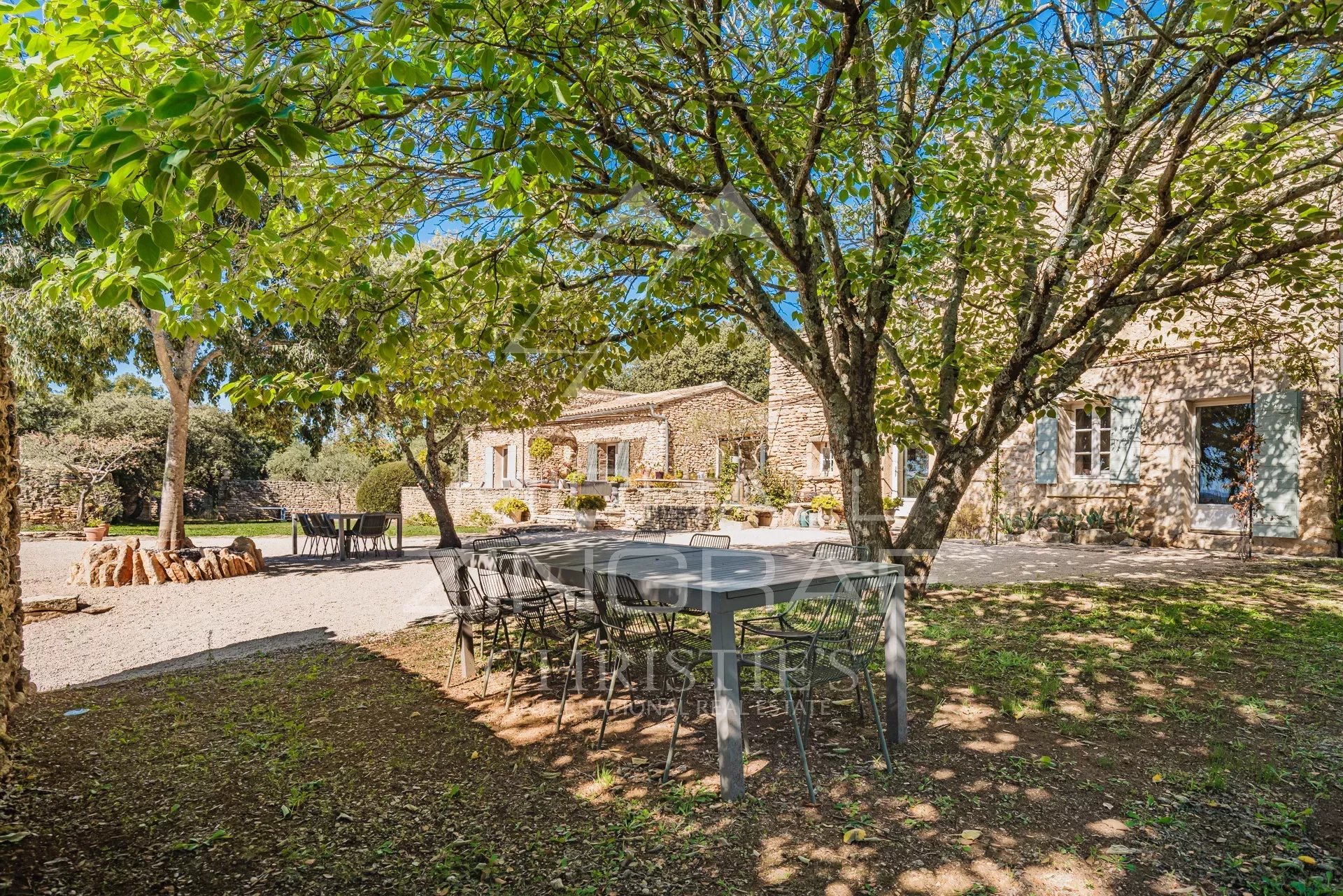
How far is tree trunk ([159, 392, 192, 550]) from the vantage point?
9203 mm

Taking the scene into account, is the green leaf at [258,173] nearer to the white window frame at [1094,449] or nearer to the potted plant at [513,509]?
the white window frame at [1094,449]

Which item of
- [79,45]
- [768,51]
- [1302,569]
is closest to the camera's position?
[79,45]

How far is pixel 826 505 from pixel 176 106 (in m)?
13.7

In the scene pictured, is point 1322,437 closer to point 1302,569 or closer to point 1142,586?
point 1302,569

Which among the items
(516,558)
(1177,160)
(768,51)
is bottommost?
(516,558)

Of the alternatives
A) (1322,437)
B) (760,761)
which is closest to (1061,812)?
(760,761)

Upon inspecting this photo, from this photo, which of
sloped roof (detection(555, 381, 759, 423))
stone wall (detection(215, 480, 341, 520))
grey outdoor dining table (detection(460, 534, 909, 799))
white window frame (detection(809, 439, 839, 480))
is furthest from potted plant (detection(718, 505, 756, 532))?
stone wall (detection(215, 480, 341, 520))

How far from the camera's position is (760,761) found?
3.30m

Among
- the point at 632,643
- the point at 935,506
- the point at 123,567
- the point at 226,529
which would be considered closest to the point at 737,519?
the point at 935,506

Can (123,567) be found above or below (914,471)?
below

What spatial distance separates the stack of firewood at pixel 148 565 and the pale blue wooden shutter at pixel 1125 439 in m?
12.6

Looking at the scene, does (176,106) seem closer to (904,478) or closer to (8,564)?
(8,564)

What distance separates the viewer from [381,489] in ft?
66.3

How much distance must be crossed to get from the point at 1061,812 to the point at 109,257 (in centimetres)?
408
